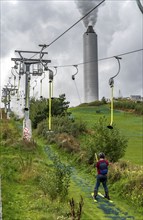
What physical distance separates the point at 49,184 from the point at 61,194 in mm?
547

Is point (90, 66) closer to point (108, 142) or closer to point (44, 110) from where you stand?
point (44, 110)

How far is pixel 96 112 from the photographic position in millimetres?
62875

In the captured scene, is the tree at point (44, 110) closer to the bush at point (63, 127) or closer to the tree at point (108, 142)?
the bush at point (63, 127)

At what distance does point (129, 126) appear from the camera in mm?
47969

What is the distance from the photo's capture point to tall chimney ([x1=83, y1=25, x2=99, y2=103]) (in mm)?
78812

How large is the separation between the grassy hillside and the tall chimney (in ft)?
35.3

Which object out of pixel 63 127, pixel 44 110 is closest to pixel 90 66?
pixel 44 110

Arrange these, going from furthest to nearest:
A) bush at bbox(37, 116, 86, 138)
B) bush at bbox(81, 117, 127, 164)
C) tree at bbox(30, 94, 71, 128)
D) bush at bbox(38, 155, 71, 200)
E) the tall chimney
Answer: the tall chimney < tree at bbox(30, 94, 71, 128) < bush at bbox(37, 116, 86, 138) < bush at bbox(81, 117, 127, 164) < bush at bbox(38, 155, 71, 200)

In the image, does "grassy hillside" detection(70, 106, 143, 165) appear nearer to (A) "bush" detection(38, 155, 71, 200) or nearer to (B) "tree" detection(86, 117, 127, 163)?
(B) "tree" detection(86, 117, 127, 163)

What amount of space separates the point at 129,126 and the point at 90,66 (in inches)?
1301

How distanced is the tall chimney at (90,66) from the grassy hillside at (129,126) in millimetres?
Result: 10745

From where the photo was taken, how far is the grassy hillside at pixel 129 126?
27.0m

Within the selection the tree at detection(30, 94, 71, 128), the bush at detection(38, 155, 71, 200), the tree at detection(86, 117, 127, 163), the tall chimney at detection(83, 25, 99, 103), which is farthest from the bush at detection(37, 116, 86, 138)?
the tall chimney at detection(83, 25, 99, 103)

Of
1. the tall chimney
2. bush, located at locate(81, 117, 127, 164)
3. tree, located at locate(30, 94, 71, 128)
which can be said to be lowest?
bush, located at locate(81, 117, 127, 164)
